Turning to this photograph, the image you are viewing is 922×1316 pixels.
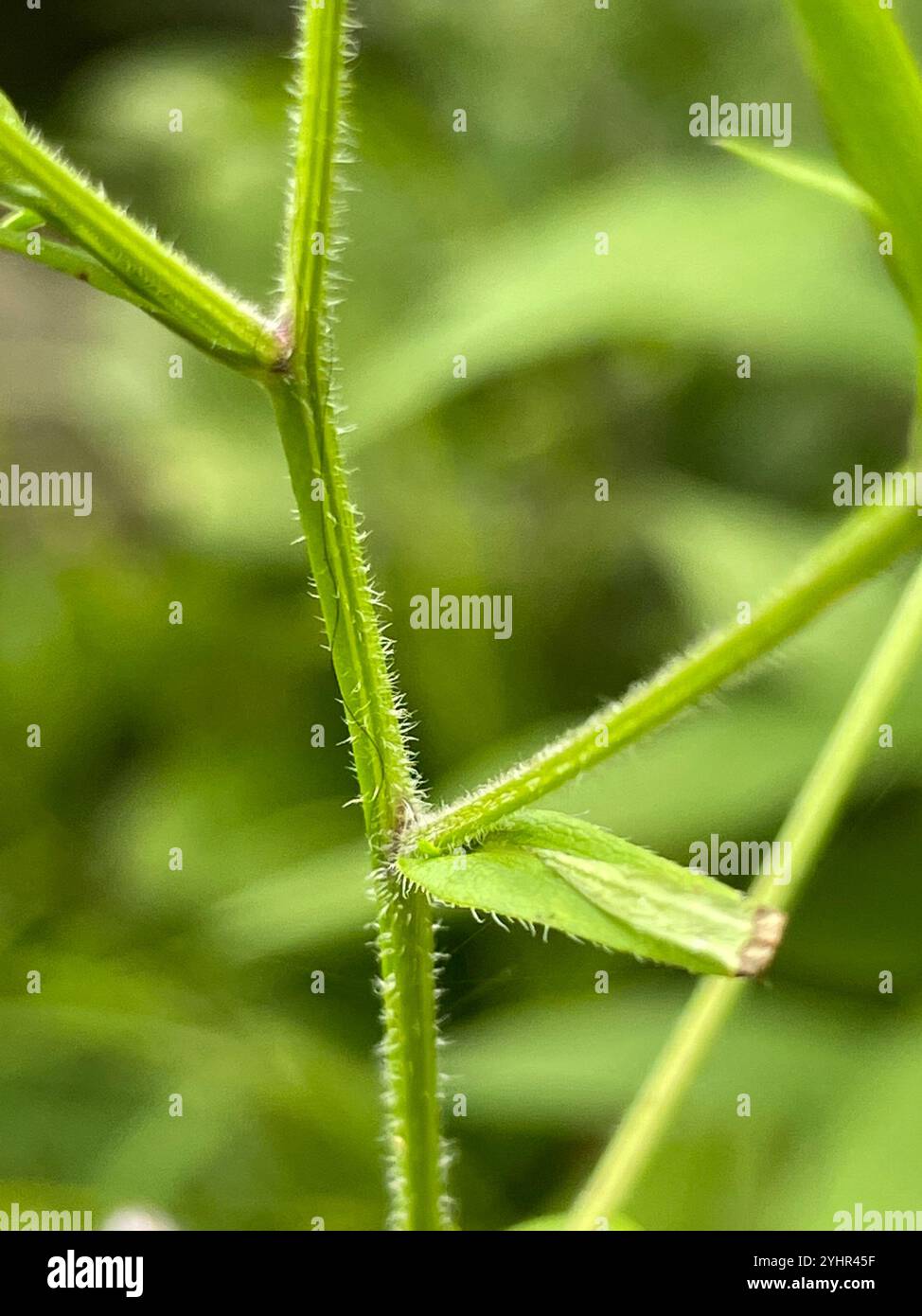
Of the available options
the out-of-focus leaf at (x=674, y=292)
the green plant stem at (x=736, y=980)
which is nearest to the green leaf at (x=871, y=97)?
the green plant stem at (x=736, y=980)

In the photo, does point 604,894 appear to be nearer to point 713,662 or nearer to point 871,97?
point 713,662

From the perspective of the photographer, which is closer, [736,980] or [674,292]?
[736,980]

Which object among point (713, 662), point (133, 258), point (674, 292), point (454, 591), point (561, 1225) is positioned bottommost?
point (561, 1225)

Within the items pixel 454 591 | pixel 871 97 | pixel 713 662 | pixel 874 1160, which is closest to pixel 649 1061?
pixel 874 1160

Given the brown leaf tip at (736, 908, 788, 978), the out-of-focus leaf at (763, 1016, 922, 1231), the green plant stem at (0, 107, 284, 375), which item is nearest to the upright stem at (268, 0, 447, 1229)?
the green plant stem at (0, 107, 284, 375)

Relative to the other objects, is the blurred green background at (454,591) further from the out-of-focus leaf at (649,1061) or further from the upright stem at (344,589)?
the upright stem at (344,589)
